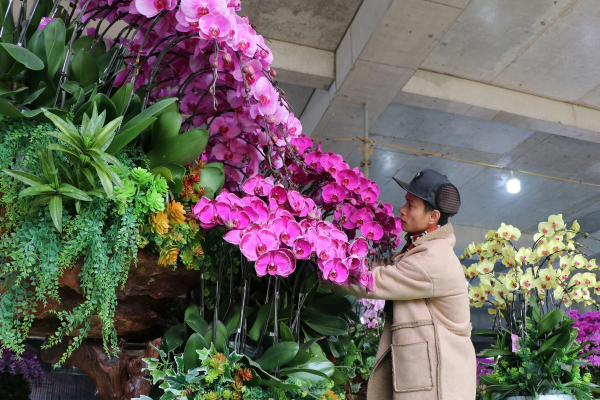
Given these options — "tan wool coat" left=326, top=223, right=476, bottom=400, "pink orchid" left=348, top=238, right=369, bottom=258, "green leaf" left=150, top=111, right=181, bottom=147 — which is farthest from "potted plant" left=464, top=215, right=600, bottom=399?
"green leaf" left=150, top=111, right=181, bottom=147

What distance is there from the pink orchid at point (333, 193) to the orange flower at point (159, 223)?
1.73 ft

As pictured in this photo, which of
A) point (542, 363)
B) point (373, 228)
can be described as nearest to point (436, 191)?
point (373, 228)

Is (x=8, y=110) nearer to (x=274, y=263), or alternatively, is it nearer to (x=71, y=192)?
(x=71, y=192)

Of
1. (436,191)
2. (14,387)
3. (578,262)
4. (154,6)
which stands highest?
(154,6)

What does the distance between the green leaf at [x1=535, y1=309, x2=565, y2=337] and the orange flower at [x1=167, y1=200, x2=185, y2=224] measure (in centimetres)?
170

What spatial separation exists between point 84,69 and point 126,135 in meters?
0.27

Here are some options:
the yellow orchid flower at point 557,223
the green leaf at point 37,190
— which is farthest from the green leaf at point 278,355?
the yellow orchid flower at point 557,223

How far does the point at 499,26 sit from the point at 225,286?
3.60 m

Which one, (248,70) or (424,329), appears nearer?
(248,70)

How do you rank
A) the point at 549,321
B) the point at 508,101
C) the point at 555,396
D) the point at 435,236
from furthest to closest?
the point at 508,101 → the point at 549,321 → the point at 555,396 → the point at 435,236

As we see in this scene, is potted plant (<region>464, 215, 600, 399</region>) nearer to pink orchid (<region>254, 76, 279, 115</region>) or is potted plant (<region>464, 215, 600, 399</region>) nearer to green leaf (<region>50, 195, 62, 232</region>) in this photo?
pink orchid (<region>254, 76, 279, 115</region>)

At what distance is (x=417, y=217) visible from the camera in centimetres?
160

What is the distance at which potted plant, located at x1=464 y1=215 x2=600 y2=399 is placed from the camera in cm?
195

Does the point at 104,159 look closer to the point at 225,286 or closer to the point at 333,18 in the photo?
the point at 225,286
